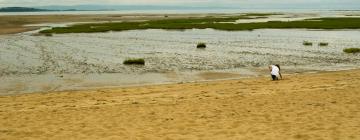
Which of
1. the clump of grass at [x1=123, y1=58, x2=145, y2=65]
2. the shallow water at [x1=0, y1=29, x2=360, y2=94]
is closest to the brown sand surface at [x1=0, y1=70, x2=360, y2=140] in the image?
the shallow water at [x1=0, y1=29, x2=360, y2=94]

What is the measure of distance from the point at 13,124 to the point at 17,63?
19861 mm

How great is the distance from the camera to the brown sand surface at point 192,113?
11477 mm

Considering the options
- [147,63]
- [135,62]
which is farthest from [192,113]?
[147,63]

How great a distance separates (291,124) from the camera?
12.2 meters

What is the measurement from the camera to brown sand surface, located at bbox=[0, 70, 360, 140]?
1148 centimetres

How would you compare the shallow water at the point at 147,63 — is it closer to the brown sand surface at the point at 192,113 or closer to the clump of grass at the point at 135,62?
the clump of grass at the point at 135,62

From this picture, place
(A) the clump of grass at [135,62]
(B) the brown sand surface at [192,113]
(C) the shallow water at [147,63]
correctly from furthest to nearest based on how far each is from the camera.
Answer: (A) the clump of grass at [135,62]
(C) the shallow water at [147,63]
(B) the brown sand surface at [192,113]

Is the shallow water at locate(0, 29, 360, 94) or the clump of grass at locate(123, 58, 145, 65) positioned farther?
the clump of grass at locate(123, 58, 145, 65)

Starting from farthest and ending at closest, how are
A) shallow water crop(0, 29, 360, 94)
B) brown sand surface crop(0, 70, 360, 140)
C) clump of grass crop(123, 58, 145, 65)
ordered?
clump of grass crop(123, 58, 145, 65)
shallow water crop(0, 29, 360, 94)
brown sand surface crop(0, 70, 360, 140)

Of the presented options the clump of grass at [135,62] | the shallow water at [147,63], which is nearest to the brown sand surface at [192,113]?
the shallow water at [147,63]

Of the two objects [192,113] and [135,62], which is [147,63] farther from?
[192,113]

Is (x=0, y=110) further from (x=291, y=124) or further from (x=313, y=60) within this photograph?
(x=313, y=60)

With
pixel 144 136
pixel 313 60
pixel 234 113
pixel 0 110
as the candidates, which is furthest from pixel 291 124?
pixel 313 60

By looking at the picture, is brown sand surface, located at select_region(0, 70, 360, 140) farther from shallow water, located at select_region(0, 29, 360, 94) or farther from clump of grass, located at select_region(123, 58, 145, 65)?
clump of grass, located at select_region(123, 58, 145, 65)
